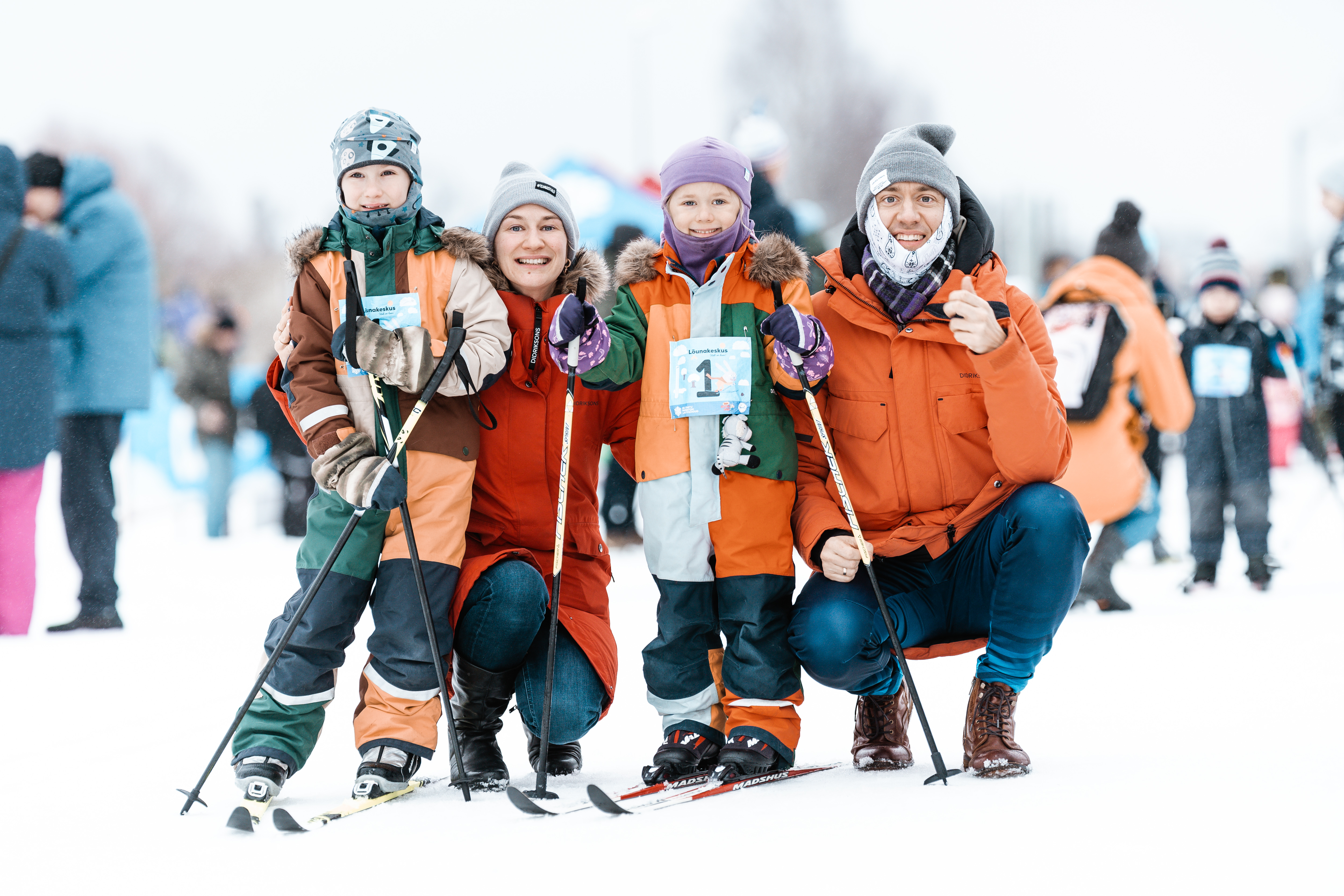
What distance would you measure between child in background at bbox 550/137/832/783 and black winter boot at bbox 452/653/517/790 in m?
0.36

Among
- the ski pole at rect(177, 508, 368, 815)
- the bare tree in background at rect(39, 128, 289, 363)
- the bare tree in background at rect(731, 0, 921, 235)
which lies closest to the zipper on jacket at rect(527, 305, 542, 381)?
the ski pole at rect(177, 508, 368, 815)

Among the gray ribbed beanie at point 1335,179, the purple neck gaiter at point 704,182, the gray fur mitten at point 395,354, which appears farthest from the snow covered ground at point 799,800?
the gray ribbed beanie at point 1335,179

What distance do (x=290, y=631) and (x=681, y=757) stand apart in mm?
918

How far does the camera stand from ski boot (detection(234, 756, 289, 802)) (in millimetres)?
2477

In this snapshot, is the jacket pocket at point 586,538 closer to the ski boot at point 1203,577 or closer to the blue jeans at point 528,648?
the blue jeans at point 528,648

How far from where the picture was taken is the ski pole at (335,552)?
2.53 metres

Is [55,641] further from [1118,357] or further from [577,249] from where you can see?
[1118,357]

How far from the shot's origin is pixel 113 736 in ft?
10.7

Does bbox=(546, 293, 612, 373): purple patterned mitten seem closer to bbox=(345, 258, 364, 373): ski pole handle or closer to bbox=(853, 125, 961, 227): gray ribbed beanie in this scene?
bbox=(345, 258, 364, 373): ski pole handle

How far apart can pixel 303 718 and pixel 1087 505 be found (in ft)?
11.7

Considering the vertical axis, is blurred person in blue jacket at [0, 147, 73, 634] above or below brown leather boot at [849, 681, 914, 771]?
above

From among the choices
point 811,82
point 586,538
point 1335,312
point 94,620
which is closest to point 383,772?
point 586,538

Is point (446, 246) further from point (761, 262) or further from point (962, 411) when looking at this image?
point (962, 411)

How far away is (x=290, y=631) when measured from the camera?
255 cm
